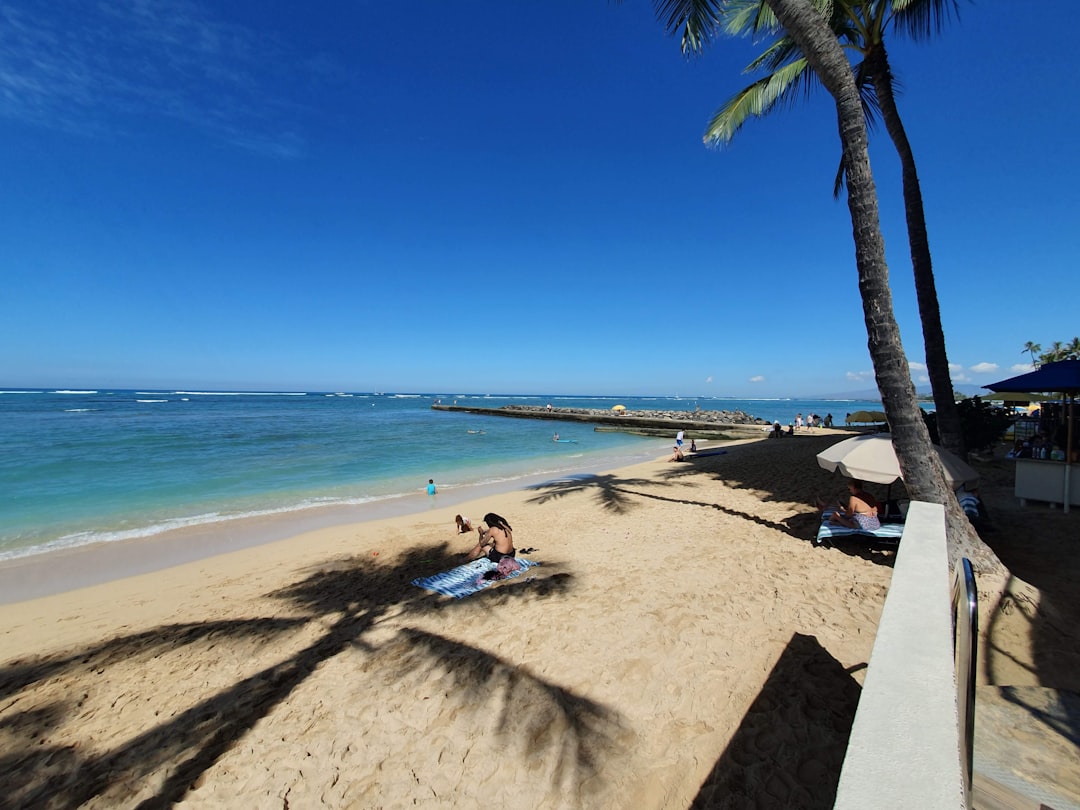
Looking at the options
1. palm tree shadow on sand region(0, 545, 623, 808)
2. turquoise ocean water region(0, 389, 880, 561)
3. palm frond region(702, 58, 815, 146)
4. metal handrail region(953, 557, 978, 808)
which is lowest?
turquoise ocean water region(0, 389, 880, 561)

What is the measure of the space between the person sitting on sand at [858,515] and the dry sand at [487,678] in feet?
1.44

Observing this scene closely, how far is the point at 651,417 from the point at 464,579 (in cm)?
3922

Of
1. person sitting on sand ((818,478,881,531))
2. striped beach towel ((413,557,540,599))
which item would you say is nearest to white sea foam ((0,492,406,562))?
striped beach towel ((413,557,540,599))

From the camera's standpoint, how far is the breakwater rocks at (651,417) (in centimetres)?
3644

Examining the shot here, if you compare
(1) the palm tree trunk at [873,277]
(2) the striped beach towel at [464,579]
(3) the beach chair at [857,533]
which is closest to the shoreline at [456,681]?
(2) the striped beach towel at [464,579]

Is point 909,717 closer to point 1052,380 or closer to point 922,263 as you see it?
point 1052,380

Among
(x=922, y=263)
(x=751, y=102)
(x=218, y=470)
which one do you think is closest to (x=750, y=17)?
(x=751, y=102)

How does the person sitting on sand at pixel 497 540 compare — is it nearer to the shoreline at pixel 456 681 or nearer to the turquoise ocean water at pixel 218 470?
the shoreline at pixel 456 681

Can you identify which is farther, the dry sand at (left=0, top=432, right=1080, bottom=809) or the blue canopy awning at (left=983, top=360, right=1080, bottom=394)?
the blue canopy awning at (left=983, top=360, right=1080, bottom=394)

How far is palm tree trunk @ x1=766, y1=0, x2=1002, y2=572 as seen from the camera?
17.8ft

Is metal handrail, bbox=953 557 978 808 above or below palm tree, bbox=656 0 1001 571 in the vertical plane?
below

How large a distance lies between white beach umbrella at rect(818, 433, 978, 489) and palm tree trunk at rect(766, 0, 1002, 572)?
38 cm

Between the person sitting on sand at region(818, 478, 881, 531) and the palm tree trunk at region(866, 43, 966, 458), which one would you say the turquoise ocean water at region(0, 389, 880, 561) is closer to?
the person sitting on sand at region(818, 478, 881, 531)

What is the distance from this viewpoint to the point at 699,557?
21.4 feet
